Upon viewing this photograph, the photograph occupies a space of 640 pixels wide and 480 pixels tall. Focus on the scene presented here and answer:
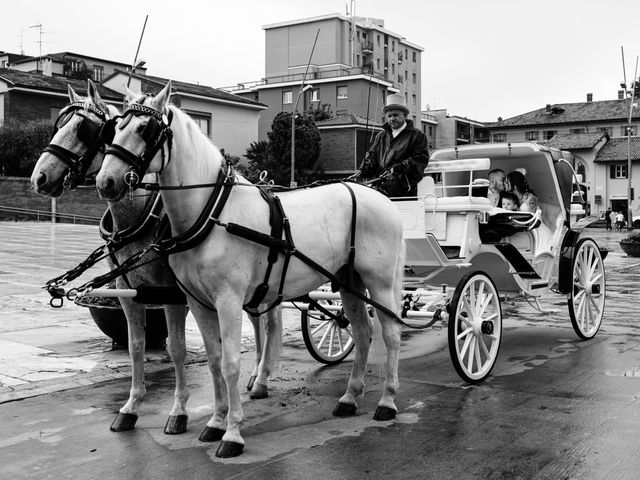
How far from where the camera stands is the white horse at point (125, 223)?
4.98 meters

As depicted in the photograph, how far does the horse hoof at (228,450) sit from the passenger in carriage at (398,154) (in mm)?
3329

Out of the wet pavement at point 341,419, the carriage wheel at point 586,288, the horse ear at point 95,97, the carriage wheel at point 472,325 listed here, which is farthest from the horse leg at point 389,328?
the carriage wheel at point 586,288

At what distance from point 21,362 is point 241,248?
383 centimetres

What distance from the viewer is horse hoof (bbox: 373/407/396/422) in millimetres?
5438

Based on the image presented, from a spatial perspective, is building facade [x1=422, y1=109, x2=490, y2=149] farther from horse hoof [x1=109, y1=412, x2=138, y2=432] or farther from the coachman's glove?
horse hoof [x1=109, y1=412, x2=138, y2=432]

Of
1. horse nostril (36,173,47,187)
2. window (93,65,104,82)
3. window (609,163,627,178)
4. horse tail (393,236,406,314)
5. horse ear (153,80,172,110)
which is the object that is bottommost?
horse tail (393,236,406,314)

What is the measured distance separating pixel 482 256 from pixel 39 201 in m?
36.8

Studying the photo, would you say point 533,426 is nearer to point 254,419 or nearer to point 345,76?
point 254,419

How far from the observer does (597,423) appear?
205 inches

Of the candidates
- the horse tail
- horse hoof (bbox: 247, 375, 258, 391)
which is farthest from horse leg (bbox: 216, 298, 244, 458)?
horse hoof (bbox: 247, 375, 258, 391)

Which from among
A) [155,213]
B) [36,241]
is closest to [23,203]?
[36,241]

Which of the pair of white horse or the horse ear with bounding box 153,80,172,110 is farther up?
the horse ear with bounding box 153,80,172,110

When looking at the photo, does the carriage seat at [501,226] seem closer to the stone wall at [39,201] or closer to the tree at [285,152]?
the stone wall at [39,201]

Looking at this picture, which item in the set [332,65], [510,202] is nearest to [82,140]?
[510,202]
